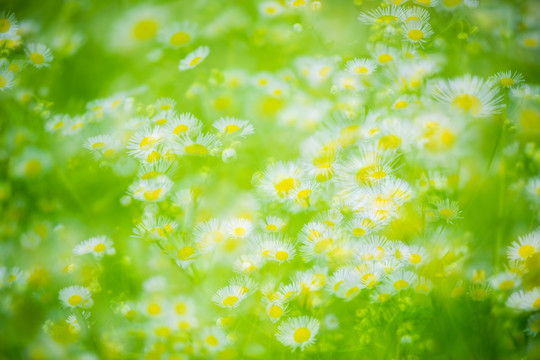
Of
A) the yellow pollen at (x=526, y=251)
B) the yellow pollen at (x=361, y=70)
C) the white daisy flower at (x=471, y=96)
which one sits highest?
the yellow pollen at (x=361, y=70)

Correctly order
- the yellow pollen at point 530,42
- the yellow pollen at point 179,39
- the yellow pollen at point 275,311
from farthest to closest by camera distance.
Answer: the yellow pollen at point 179,39 < the yellow pollen at point 530,42 < the yellow pollen at point 275,311

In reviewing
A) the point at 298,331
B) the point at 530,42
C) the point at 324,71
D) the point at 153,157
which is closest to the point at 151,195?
the point at 153,157

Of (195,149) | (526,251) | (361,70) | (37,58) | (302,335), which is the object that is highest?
(37,58)

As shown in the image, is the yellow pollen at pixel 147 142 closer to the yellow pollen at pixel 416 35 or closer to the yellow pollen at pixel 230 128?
the yellow pollen at pixel 230 128

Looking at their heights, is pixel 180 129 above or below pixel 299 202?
above

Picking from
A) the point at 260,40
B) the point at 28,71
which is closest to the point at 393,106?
the point at 260,40

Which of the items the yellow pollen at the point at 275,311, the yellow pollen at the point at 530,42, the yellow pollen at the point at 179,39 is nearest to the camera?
the yellow pollen at the point at 275,311

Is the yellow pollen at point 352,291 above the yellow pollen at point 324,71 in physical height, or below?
below

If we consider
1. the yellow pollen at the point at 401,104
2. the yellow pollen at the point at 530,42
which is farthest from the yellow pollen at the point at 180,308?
the yellow pollen at the point at 530,42

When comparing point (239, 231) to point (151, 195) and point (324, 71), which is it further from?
point (324, 71)

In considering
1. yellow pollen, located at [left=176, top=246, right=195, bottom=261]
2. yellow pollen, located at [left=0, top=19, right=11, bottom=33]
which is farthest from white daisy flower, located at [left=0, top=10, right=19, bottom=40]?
yellow pollen, located at [left=176, top=246, right=195, bottom=261]

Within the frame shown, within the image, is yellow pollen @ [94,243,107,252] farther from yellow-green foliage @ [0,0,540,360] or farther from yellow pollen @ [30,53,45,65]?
yellow pollen @ [30,53,45,65]

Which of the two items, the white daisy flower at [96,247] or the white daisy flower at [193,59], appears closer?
the white daisy flower at [96,247]

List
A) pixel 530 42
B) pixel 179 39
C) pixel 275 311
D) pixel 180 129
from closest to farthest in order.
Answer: pixel 275 311, pixel 180 129, pixel 530 42, pixel 179 39
